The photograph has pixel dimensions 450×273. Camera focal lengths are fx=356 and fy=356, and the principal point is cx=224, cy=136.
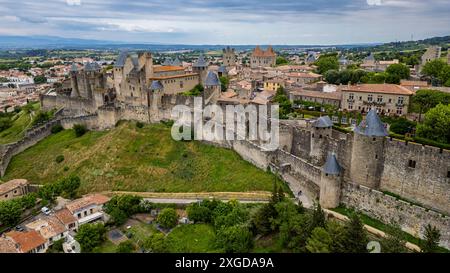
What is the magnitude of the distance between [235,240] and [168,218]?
20.1 ft

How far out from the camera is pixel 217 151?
33.6 metres

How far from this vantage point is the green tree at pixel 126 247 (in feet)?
74.0

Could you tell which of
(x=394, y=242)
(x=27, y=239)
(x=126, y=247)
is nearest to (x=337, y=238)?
(x=394, y=242)

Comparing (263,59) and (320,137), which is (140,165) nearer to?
(320,137)

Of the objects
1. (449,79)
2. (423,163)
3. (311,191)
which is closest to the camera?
(423,163)

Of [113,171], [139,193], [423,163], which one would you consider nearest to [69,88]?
[113,171]

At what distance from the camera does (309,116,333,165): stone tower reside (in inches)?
1047

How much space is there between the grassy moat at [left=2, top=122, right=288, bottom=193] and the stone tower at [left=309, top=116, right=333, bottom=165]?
358cm

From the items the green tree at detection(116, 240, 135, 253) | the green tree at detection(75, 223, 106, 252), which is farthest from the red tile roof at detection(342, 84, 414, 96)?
the green tree at detection(75, 223, 106, 252)

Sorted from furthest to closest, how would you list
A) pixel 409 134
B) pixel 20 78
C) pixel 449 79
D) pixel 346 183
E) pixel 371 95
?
pixel 20 78
pixel 449 79
pixel 371 95
pixel 409 134
pixel 346 183

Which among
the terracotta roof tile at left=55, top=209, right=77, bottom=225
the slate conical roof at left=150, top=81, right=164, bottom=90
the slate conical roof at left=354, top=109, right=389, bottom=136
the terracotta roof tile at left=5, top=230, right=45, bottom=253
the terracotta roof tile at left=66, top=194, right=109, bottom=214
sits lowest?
the terracotta roof tile at left=5, top=230, right=45, bottom=253

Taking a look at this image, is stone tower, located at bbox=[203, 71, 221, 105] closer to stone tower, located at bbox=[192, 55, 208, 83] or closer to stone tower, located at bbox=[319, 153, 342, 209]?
stone tower, located at bbox=[192, 55, 208, 83]

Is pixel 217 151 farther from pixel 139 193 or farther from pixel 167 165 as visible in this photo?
pixel 139 193
